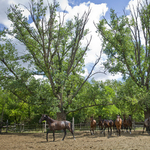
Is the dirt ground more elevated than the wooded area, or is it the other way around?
the wooded area

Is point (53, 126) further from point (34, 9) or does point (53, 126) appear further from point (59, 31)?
point (34, 9)

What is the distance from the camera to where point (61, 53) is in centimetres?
2308

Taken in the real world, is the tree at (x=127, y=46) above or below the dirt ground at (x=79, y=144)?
above

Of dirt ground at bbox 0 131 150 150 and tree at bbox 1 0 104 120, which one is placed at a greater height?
tree at bbox 1 0 104 120

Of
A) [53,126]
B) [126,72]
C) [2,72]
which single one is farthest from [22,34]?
[126,72]

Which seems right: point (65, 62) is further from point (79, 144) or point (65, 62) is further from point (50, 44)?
point (79, 144)

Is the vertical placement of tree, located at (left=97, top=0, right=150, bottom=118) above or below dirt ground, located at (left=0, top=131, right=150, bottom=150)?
above

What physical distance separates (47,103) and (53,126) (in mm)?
5754

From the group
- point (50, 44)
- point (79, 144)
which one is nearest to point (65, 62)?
point (50, 44)

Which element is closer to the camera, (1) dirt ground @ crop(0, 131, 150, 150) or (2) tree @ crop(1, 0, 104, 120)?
(1) dirt ground @ crop(0, 131, 150, 150)

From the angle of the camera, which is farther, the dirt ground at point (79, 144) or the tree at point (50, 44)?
the tree at point (50, 44)

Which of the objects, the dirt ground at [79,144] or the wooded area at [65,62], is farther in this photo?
the wooded area at [65,62]

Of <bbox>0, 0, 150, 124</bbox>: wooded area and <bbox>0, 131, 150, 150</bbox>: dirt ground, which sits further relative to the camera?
<bbox>0, 0, 150, 124</bbox>: wooded area

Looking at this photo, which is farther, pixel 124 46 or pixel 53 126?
pixel 124 46
